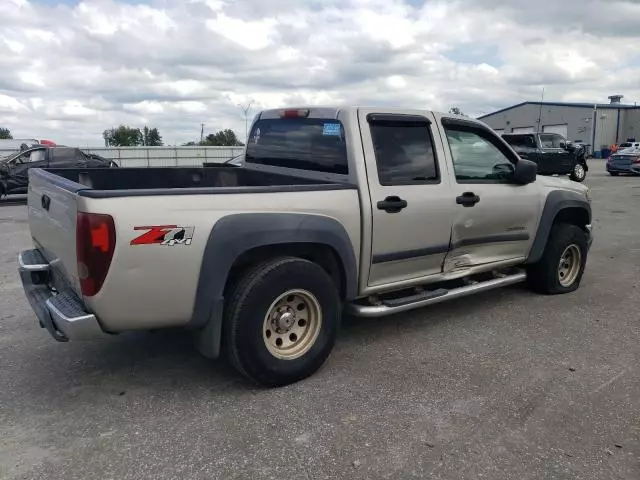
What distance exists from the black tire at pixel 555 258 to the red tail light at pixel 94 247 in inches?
171

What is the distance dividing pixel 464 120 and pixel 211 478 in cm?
352

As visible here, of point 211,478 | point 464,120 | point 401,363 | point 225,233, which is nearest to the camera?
point 211,478

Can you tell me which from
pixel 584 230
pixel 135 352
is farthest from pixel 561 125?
pixel 135 352

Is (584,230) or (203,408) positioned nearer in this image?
(203,408)

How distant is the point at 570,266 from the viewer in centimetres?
603

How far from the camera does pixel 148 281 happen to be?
310 centimetres

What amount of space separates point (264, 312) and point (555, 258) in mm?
3513

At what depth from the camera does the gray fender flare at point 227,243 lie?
326cm

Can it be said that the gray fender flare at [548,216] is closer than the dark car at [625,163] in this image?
Yes

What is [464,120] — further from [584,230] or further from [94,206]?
[94,206]

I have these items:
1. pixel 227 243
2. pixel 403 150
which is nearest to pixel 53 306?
pixel 227 243

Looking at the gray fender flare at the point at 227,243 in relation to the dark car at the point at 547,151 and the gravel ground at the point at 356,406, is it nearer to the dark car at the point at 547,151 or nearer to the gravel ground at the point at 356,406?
the gravel ground at the point at 356,406

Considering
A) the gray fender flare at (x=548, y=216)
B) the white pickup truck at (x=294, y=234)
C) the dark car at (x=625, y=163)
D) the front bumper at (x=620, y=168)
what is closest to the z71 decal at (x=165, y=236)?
the white pickup truck at (x=294, y=234)

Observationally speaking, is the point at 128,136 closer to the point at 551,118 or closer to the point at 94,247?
the point at 551,118
